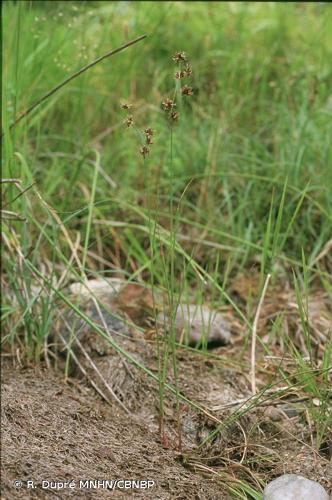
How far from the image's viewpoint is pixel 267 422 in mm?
1756

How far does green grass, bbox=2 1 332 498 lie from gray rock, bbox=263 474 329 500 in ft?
2.41

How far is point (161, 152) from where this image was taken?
2898mm

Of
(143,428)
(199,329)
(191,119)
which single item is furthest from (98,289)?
(191,119)

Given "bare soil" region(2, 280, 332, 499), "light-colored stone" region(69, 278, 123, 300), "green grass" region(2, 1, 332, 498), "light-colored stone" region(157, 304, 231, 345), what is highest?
"green grass" region(2, 1, 332, 498)

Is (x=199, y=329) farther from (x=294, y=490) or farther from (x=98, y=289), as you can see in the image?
(x=294, y=490)

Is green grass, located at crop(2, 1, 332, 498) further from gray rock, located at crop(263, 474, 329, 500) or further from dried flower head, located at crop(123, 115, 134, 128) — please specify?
gray rock, located at crop(263, 474, 329, 500)

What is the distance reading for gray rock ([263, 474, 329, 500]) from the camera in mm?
1393

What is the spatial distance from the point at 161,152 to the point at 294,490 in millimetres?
1703

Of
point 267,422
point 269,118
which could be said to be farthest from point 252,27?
point 267,422

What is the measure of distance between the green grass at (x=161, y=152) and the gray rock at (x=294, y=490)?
2.41 feet

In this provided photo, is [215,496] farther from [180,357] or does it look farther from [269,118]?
[269,118]

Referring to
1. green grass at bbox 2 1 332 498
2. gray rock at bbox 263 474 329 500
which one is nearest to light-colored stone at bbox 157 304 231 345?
green grass at bbox 2 1 332 498

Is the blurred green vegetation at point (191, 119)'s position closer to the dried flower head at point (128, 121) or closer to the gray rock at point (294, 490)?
the dried flower head at point (128, 121)

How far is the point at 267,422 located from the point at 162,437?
0.27 metres
